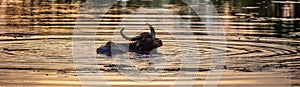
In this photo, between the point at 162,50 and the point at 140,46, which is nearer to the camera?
the point at 140,46

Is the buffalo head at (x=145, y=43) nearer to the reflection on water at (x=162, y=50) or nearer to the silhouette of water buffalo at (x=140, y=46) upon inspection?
the silhouette of water buffalo at (x=140, y=46)

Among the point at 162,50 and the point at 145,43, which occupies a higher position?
the point at 145,43

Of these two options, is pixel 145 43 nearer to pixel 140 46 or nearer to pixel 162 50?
pixel 140 46

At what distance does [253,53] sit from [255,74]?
363cm

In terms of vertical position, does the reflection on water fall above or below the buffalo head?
below

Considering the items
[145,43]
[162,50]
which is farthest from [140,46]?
[162,50]

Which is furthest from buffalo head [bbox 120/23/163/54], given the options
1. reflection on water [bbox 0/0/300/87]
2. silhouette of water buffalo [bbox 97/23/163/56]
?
reflection on water [bbox 0/0/300/87]

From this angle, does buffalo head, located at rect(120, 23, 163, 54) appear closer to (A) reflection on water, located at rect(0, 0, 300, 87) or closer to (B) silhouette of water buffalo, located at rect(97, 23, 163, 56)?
(B) silhouette of water buffalo, located at rect(97, 23, 163, 56)

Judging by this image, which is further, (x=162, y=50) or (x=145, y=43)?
(x=162, y=50)

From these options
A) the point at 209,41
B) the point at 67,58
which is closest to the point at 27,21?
the point at 209,41

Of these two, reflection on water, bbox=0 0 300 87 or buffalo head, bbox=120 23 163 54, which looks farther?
buffalo head, bbox=120 23 163 54

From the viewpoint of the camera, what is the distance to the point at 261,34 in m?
25.1

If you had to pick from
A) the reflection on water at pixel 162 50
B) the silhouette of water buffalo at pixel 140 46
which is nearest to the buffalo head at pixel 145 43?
the silhouette of water buffalo at pixel 140 46

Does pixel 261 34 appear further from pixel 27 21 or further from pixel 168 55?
pixel 27 21
